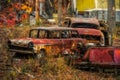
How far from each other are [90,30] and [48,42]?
407 cm

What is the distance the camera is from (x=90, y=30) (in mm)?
19906

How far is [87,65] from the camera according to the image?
45.6ft

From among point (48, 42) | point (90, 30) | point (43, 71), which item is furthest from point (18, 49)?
point (90, 30)

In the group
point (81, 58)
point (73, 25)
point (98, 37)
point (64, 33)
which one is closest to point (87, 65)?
point (81, 58)

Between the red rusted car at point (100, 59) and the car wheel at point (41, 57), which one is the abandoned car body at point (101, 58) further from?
the car wheel at point (41, 57)

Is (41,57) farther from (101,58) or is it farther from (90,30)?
(90,30)

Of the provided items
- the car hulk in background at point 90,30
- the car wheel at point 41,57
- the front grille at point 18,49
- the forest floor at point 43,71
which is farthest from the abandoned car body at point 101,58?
the car hulk in background at point 90,30

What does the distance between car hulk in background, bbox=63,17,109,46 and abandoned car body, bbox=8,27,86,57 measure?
155cm

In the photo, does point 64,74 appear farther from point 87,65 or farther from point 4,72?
point 4,72

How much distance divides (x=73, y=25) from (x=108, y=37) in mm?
1876

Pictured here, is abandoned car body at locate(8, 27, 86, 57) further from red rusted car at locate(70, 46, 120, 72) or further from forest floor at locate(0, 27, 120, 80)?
red rusted car at locate(70, 46, 120, 72)

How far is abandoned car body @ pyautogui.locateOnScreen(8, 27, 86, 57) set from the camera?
628 inches

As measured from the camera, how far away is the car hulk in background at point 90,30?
19516 mm

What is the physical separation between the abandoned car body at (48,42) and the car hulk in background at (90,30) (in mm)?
1553
